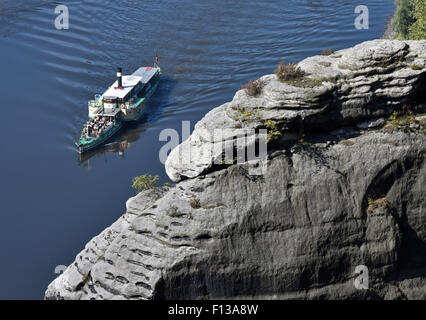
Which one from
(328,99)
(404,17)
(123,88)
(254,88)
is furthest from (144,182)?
(404,17)

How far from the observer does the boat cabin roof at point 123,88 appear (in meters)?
72.8

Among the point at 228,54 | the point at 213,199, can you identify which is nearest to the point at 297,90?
the point at 213,199

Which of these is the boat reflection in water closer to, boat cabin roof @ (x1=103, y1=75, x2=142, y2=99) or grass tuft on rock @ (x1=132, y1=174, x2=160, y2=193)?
boat cabin roof @ (x1=103, y1=75, x2=142, y2=99)

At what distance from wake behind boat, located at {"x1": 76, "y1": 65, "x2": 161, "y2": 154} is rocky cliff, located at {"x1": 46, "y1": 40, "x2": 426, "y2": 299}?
37376 millimetres

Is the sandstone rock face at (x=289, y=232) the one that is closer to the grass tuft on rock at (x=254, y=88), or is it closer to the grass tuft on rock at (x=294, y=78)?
the grass tuft on rock at (x=294, y=78)

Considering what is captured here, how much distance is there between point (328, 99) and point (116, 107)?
43.3 m

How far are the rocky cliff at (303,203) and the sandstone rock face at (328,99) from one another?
6 cm

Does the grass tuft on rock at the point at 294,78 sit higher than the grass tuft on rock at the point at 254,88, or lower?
higher

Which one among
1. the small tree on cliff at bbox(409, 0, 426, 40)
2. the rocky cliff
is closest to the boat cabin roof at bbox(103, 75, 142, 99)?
the small tree on cliff at bbox(409, 0, 426, 40)

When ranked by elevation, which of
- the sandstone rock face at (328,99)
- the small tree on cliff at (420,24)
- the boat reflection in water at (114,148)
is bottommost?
the boat reflection in water at (114,148)

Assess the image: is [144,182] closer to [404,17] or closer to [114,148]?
[114,148]

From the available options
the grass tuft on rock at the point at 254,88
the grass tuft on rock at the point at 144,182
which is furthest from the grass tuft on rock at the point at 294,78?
the grass tuft on rock at the point at 144,182

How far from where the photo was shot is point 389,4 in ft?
299

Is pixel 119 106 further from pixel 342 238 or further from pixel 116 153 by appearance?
pixel 342 238
